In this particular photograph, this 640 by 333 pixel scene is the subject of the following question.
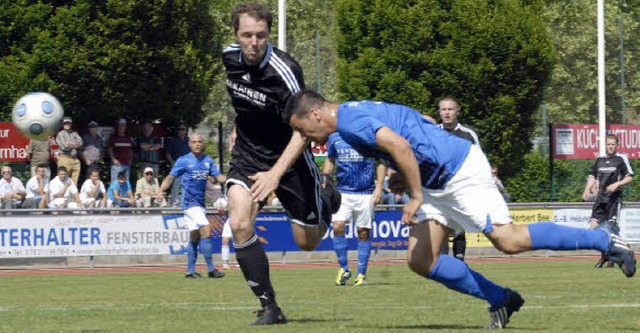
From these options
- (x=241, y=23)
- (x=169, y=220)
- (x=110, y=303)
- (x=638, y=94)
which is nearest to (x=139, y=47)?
(x=169, y=220)

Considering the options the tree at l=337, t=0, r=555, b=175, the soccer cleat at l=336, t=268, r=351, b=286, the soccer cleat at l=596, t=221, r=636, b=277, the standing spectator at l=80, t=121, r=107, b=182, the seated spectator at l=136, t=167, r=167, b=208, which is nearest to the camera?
the soccer cleat at l=596, t=221, r=636, b=277

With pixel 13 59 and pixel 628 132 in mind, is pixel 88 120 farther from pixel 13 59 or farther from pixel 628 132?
pixel 628 132

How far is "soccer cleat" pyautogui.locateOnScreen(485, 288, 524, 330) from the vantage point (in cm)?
951

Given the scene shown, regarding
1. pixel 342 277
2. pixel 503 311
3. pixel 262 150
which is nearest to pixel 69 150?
pixel 342 277

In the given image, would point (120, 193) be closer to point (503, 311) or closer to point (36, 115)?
point (36, 115)

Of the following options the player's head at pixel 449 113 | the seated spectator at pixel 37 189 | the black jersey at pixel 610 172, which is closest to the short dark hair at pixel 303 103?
the player's head at pixel 449 113

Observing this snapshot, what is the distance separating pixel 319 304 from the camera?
42.3ft

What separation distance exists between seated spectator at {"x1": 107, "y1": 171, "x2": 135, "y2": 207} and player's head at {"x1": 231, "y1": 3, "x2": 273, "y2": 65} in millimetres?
15617

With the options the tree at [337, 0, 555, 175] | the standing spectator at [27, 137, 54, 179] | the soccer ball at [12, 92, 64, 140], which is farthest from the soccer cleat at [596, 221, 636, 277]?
the tree at [337, 0, 555, 175]

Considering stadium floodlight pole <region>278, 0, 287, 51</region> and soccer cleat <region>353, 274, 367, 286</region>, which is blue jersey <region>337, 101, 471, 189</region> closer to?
soccer cleat <region>353, 274, 367, 286</region>

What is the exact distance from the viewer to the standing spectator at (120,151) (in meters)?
26.7

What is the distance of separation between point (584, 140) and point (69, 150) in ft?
43.7

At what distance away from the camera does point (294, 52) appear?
51156mm

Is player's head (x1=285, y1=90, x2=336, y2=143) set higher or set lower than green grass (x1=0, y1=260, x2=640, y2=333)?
higher
